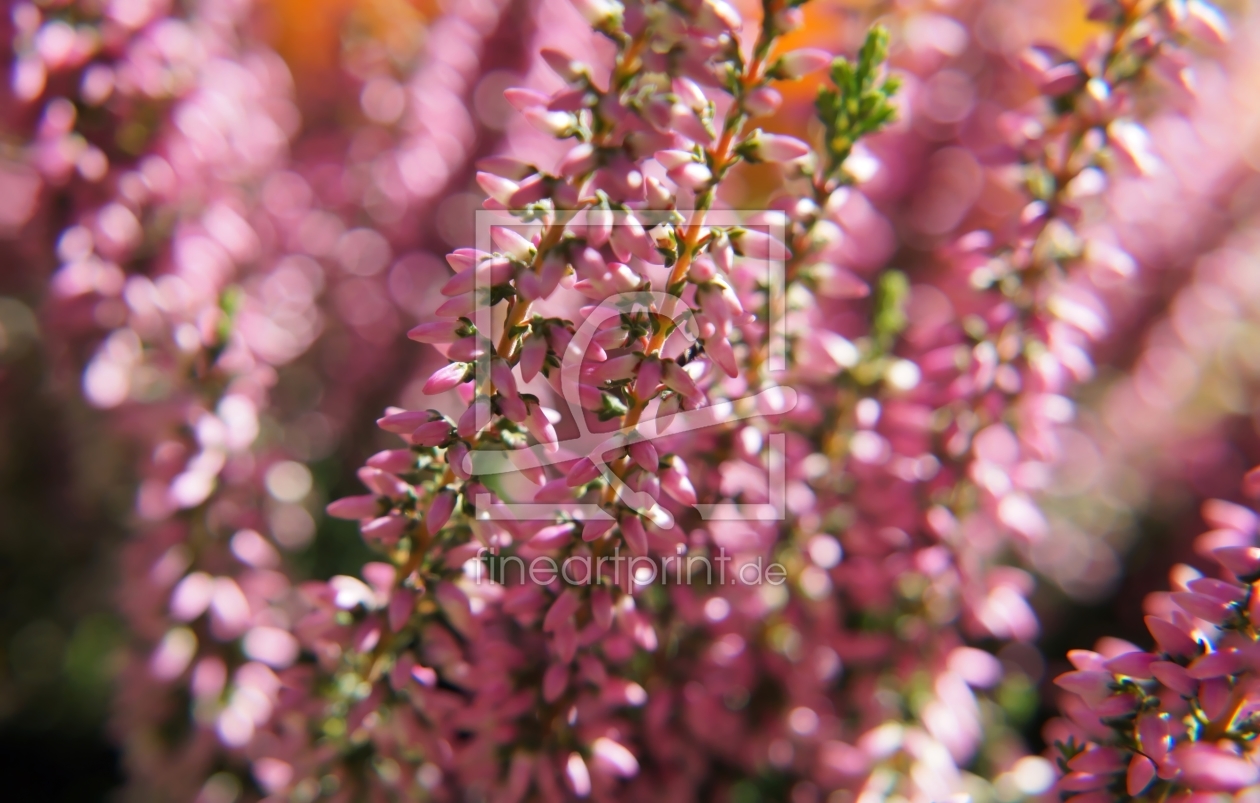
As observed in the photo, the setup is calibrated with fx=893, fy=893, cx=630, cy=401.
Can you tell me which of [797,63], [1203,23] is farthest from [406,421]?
[1203,23]

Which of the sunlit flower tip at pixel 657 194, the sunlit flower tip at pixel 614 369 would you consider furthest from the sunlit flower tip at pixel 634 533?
the sunlit flower tip at pixel 657 194

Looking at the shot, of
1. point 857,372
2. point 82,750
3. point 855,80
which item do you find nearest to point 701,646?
point 857,372

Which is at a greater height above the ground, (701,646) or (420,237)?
(420,237)

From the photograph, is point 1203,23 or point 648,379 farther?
point 1203,23

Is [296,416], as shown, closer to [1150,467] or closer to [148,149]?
[148,149]

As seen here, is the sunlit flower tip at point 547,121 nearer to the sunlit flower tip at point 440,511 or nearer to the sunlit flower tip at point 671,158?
the sunlit flower tip at point 671,158

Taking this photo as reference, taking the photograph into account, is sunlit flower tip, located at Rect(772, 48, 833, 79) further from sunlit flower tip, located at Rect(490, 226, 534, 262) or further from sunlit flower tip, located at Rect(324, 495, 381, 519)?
sunlit flower tip, located at Rect(324, 495, 381, 519)

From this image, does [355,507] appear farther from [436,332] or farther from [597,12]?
[597,12]
